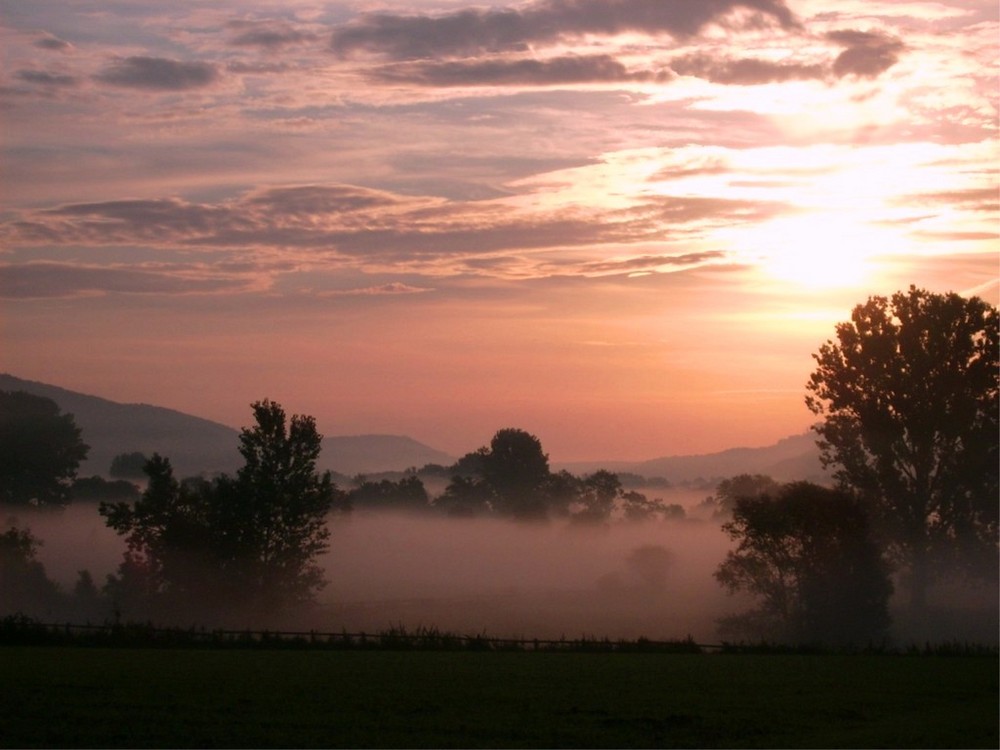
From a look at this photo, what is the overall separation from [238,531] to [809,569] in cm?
3556

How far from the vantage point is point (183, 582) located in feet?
239

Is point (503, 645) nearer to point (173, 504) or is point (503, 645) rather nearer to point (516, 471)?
point (173, 504)

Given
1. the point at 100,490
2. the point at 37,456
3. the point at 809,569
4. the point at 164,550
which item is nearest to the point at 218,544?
the point at 164,550

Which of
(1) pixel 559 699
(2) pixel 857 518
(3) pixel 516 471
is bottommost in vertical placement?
(1) pixel 559 699

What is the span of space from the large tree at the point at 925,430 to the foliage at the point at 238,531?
3398 cm

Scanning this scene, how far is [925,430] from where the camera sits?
6091cm

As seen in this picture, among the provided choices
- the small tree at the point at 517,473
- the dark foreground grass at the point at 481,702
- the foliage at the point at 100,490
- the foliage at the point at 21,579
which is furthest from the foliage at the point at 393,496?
the dark foreground grass at the point at 481,702

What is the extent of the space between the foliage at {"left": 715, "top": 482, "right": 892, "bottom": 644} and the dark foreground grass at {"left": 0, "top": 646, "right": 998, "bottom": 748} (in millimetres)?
24809

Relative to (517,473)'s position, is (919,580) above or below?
below

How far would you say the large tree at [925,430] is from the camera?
60781 millimetres

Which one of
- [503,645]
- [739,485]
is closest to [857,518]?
[503,645]

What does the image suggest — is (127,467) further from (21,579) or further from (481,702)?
(481,702)

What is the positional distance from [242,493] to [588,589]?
119 feet

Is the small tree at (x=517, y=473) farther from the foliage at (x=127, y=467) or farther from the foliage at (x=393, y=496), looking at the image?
the foliage at (x=127, y=467)
